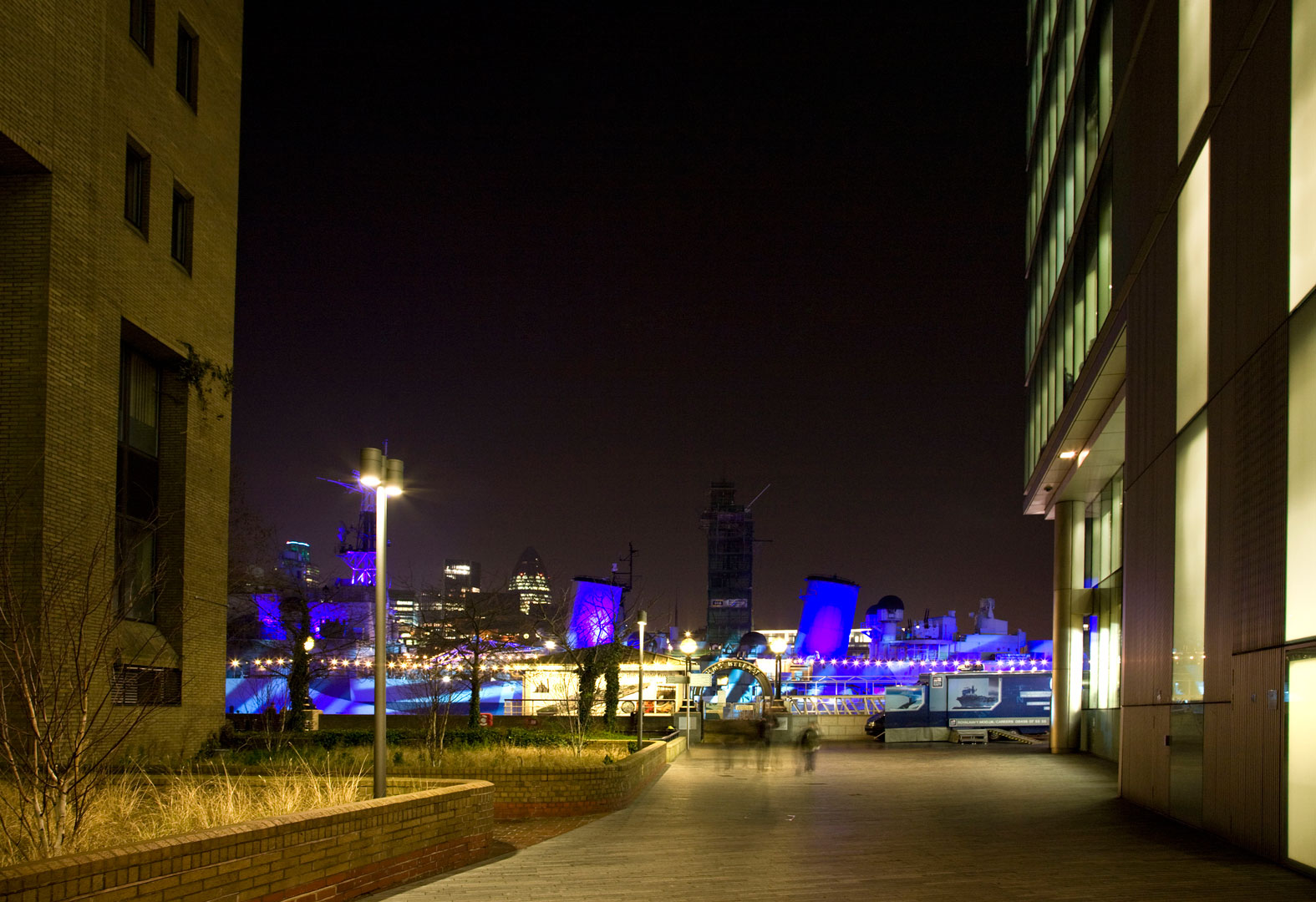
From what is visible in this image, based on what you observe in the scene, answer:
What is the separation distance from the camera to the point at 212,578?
2497cm

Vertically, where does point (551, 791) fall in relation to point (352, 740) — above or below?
above

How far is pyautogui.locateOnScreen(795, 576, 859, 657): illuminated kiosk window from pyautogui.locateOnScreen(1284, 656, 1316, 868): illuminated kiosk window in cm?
9460

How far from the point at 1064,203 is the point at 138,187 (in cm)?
2258

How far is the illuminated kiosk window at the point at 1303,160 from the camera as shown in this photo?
12031mm

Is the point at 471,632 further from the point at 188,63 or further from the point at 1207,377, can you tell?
the point at 1207,377

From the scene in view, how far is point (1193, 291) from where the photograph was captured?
56.2ft

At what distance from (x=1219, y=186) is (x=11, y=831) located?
1560cm

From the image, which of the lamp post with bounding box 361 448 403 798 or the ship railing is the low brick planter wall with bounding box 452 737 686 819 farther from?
the ship railing

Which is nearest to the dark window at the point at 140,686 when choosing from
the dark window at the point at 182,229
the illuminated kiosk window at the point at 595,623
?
the dark window at the point at 182,229

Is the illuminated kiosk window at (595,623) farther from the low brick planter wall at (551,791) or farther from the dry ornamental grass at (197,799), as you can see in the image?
the dry ornamental grass at (197,799)

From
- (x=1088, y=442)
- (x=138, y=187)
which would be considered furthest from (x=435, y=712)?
(x=1088, y=442)

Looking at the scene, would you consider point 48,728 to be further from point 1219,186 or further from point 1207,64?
point 1207,64

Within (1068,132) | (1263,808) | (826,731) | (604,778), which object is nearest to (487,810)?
(604,778)

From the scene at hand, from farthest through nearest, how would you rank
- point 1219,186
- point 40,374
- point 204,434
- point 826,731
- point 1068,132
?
point 826,731
point 1068,132
point 204,434
point 40,374
point 1219,186
